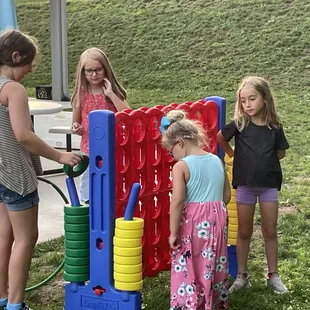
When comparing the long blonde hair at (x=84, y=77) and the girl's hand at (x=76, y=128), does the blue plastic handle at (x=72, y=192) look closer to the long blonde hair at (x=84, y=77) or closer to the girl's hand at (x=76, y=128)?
the girl's hand at (x=76, y=128)

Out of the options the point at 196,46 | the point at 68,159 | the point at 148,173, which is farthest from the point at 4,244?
the point at 196,46

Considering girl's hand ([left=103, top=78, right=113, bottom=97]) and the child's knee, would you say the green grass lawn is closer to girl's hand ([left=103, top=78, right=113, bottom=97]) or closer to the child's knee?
the child's knee

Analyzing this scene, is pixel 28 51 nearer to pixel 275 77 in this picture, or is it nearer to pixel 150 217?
pixel 150 217

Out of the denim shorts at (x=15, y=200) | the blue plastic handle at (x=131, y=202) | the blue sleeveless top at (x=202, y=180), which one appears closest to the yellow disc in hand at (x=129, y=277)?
the blue plastic handle at (x=131, y=202)

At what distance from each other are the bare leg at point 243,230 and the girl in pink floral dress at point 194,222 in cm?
65

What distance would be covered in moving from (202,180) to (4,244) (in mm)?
1158

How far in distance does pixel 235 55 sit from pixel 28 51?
15.6 meters

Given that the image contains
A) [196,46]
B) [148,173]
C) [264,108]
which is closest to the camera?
[148,173]

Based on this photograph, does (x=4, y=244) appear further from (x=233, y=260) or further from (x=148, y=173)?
(x=233, y=260)

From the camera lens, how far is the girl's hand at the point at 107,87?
4.20 m

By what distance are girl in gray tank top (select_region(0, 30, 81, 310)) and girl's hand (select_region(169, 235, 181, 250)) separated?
63 centimetres

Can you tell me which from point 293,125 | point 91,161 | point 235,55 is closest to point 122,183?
point 91,161

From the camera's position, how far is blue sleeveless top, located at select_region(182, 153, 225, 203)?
3387 mm

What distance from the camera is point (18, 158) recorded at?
3.47 meters
